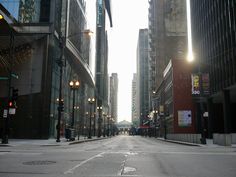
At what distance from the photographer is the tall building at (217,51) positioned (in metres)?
47.6

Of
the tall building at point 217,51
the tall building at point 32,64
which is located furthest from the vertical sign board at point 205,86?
the tall building at point 32,64

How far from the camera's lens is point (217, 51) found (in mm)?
53375

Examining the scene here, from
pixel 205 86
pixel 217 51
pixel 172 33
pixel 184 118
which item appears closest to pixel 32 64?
pixel 205 86

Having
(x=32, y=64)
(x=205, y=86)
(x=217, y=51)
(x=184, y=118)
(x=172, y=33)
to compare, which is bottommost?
(x=184, y=118)

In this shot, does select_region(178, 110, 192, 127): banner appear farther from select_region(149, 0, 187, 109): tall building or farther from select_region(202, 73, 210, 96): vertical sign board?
select_region(149, 0, 187, 109): tall building

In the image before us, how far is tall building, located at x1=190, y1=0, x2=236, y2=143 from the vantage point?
156 ft

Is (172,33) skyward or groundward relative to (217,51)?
skyward

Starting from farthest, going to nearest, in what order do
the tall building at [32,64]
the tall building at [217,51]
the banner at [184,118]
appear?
1. the banner at [184,118]
2. the tall building at [217,51]
3. the tall building at [32,64]

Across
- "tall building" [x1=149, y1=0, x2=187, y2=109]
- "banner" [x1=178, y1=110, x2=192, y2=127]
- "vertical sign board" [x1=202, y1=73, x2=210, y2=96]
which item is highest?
"tall building" [x1=149, y1=0, x2=187, y2=109]

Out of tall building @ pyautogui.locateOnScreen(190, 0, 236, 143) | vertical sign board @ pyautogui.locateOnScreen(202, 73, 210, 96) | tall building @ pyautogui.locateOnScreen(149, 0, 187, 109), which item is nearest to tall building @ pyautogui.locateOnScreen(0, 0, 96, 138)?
vertical sign board @ pyautogui.locateOnScreen(202, 73, 210, 96)

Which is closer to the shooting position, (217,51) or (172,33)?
(217,51)

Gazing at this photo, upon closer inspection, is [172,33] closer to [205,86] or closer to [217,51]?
[217,51]

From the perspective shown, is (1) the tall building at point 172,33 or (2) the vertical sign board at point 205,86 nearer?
(2) the vertical sign board at point 205,86

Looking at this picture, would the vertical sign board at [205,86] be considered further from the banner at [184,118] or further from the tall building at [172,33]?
the tall building at [172,33]
